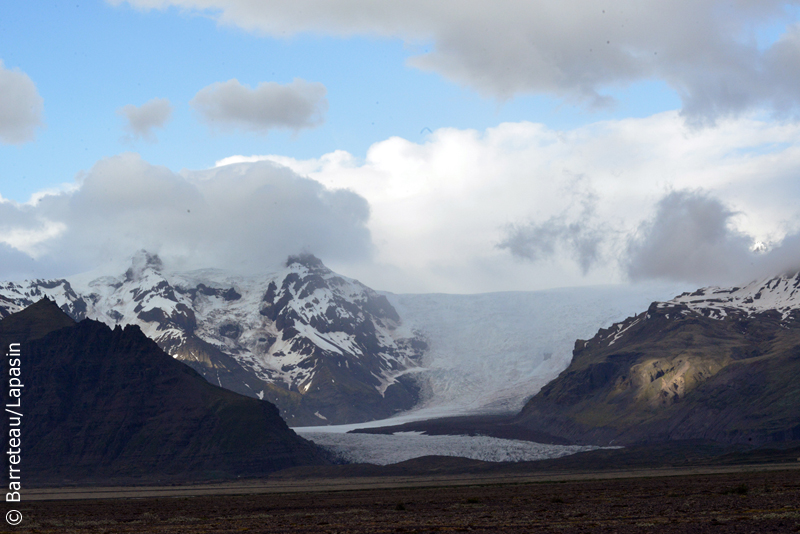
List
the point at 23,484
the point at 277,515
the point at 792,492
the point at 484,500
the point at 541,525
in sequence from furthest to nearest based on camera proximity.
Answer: the point at 23,484, the point at 484,500, the point at 277,515, the point at 792,492, the point at 541,525

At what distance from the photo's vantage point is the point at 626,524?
179ft

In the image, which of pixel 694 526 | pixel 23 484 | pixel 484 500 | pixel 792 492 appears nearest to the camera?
pixel 694 526

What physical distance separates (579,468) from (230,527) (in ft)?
478

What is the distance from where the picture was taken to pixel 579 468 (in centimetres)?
19688

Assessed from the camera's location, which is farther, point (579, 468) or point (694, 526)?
point (579, 468)

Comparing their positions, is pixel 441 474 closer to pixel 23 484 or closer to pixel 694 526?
pixel 23 484

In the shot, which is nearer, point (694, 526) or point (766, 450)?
point (694, 526)

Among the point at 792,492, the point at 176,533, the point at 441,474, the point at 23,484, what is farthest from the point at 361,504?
the point at 23,484

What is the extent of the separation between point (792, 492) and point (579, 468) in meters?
127

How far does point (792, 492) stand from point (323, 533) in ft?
140

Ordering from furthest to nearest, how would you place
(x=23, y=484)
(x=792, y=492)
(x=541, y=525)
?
1. (x=23, y=484)
2. (x=792, y=492)
3. (x=541, y=525)

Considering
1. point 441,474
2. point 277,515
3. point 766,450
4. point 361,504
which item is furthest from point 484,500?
point 766,450

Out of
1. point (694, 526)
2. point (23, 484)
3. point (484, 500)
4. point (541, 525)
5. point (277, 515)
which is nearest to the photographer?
point (694, 526)

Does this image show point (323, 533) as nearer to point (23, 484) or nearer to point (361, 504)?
point (361, 504)
